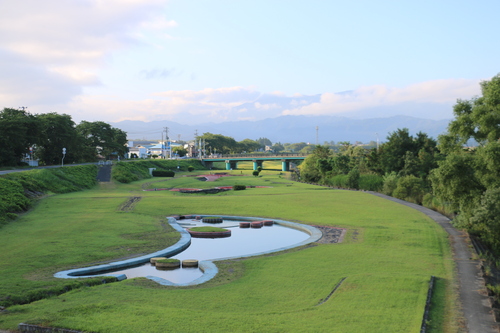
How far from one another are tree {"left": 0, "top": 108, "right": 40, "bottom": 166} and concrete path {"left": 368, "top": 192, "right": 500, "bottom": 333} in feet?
172

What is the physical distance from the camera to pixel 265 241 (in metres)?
24.3

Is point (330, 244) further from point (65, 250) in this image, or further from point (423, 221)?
point (65, 250)

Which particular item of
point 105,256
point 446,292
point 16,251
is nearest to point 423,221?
point 446,292

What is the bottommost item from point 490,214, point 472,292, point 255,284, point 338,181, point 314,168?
point 338,181

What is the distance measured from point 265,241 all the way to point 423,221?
433 inches

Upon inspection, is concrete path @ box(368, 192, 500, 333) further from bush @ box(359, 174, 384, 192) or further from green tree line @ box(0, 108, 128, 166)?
green tree line @ box(0, 108, 128, 166)

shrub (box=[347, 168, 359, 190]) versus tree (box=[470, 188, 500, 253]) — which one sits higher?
tree (box=[470, 188, 500, 253])

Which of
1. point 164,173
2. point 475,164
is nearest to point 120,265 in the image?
point 475,164

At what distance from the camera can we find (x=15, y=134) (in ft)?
179

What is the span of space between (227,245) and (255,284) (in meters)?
8.89

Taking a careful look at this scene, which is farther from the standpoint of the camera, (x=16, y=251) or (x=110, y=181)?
(x=110, y=181)

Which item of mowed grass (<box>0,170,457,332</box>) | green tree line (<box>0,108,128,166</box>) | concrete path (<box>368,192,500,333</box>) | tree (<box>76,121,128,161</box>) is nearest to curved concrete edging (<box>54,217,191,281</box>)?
mowed grass (<box>0,170,457,332</box>)

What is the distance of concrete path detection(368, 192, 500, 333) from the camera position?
11031mm

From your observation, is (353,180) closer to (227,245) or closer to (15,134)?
(227,245)
